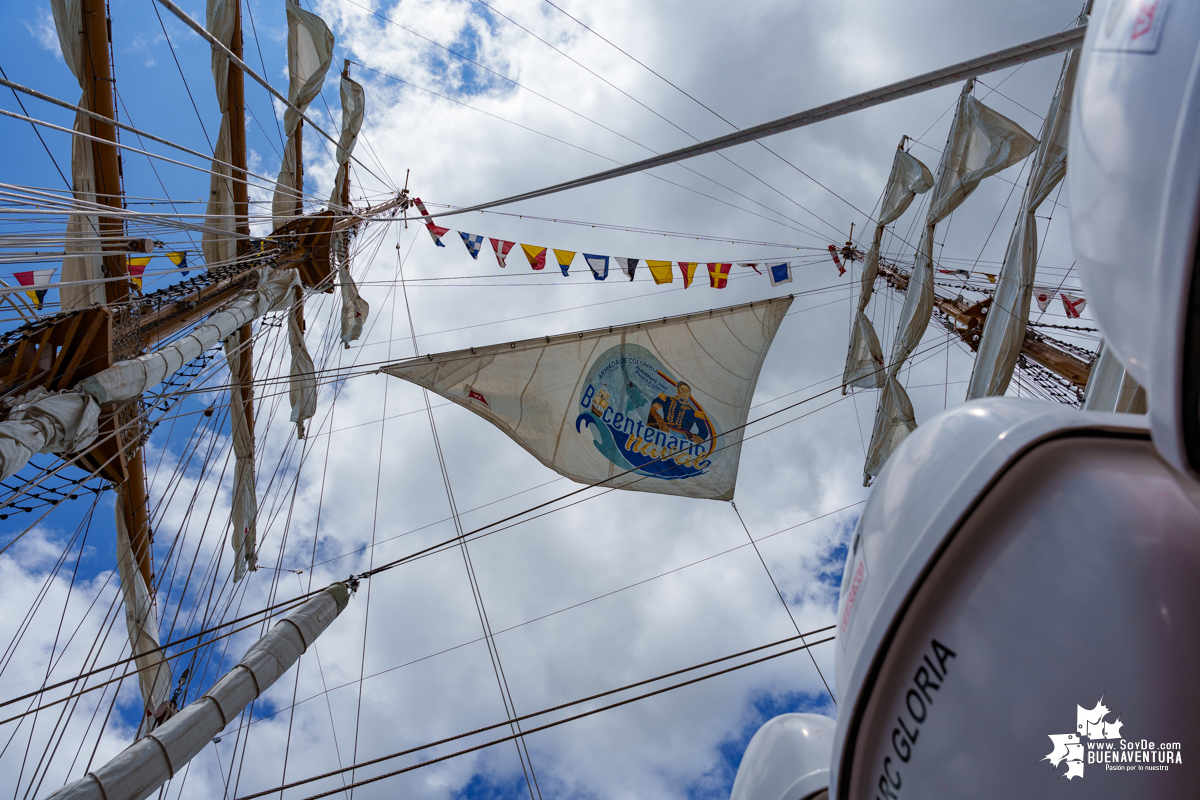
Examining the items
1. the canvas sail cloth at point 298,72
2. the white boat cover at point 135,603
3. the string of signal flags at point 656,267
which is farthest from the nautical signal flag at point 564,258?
the white boat cover at point 135,603

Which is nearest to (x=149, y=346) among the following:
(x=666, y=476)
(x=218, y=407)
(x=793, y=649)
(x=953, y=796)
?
(x=218, y=407)

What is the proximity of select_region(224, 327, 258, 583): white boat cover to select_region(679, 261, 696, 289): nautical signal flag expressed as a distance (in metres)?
9.06

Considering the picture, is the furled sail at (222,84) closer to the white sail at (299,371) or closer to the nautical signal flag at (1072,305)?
the white sail at (299,371)

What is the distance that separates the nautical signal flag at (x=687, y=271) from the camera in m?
10.6

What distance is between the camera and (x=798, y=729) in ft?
8.09

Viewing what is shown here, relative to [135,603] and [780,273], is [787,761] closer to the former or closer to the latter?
A: [780,273]

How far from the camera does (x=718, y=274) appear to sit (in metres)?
10.8

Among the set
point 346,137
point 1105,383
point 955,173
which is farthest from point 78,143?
point 955,173

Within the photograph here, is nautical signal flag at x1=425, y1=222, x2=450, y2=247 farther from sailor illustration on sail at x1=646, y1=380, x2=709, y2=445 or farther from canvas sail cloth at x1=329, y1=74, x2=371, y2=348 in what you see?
sailor illustration on sail at x1=646, y1=380, x2=709, y2=445

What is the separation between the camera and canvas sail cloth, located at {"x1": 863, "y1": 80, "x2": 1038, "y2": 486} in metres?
10.2

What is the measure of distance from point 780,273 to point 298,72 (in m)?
10.3

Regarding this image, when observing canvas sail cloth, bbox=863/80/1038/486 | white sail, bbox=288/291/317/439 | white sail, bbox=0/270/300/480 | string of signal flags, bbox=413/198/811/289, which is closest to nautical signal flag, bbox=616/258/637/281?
string of signal flags, bbox=413/198/811/289

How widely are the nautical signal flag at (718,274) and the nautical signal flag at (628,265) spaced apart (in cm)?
135

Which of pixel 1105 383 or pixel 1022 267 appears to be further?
pixel 1022 267
